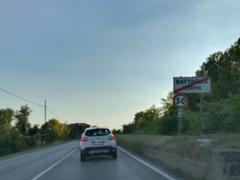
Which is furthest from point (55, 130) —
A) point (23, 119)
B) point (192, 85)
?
point (192, 85)

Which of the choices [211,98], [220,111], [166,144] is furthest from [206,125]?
[211,98]

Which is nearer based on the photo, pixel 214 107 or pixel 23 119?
pixel 214 107

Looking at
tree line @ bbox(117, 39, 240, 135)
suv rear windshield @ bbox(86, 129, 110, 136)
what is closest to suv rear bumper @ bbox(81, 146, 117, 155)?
suv rear windshield @ bbox(86, 129, 110, 136)

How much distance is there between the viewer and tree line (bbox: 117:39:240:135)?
4010cm

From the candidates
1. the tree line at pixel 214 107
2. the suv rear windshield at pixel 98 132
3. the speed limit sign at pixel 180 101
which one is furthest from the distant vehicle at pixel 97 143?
the speed limit sign at pixel 180 101

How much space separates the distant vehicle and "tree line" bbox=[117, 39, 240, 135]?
201 inches

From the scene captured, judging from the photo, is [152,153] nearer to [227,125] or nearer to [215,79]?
[227,125]

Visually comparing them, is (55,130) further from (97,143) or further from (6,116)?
(97,143)

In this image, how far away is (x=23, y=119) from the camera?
16862cm

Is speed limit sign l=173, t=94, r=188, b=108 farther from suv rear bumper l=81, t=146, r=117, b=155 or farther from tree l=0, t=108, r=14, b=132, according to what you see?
tree l=0, t=108, r=14, b=132

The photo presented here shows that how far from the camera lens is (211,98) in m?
82.4

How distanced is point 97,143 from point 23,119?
143m

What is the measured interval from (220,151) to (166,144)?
401 inches

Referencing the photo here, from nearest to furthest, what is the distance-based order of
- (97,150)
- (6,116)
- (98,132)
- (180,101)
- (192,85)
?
1. (192,85)
2. (180,101)
3. (97,150)
4. (98,132)
5. (6,116)
